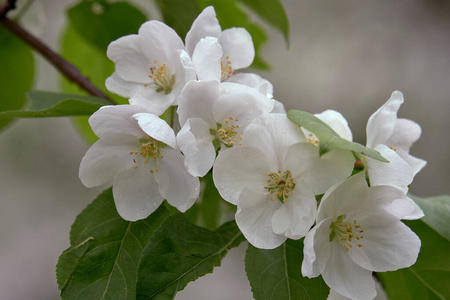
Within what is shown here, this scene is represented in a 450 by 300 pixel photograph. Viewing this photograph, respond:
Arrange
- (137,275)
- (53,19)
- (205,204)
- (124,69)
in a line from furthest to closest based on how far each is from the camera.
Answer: (53,19), (205,204), (124,69), (137,275)

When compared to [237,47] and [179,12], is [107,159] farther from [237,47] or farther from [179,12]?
[179,12]

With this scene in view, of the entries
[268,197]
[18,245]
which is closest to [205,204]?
[268,197]

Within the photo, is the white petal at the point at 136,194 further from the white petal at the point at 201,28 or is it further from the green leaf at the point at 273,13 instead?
the green leaf at the point at 273,13

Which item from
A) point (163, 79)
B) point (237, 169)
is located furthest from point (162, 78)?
point (237, 169)

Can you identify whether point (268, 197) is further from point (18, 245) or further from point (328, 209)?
point (18, 245)

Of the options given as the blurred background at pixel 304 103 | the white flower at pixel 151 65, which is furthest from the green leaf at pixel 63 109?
the blurred background at pixel 304 103

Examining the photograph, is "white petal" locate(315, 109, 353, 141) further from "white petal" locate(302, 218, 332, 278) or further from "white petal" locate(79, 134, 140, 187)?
"white petal" locate(79, 134, 140, 187)

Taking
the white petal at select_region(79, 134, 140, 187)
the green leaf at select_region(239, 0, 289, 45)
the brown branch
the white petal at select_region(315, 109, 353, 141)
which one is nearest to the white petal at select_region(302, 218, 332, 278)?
the white petal at select_region(315, 109, 353, 141)
